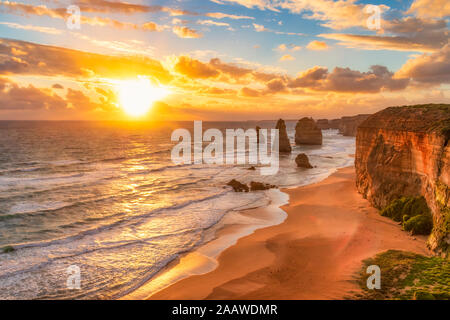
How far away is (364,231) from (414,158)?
231 inches

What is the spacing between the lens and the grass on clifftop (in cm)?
913

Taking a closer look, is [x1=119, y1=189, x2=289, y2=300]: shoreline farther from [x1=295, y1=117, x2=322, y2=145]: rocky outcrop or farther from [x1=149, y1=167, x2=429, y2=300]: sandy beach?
[x1=295, y1=117, x2=322, y2=145]: rocky outcrop

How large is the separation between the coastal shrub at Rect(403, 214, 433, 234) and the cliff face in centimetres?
65

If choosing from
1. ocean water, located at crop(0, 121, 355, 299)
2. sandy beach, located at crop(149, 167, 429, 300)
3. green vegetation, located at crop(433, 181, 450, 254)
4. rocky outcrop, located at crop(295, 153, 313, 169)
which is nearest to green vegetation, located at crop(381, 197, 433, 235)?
sandy beach, located at crop(149, 167, 429, 300)

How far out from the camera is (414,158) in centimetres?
1773

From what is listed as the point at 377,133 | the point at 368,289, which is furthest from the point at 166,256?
the point at 377,133

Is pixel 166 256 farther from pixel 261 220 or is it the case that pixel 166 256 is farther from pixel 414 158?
pixel 414 158

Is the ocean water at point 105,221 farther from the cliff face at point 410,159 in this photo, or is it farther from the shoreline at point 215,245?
the cliff face at point 410,159

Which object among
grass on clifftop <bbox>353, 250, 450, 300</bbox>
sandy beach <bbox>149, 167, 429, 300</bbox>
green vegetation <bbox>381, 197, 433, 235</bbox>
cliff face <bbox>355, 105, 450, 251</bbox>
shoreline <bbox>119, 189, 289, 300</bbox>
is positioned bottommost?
shoreline <bbox>119, 189, 289, 300</bbox>

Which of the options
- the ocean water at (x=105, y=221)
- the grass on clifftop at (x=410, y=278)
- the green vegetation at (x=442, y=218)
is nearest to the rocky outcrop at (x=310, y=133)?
the ocean water at (x=105, y=221)

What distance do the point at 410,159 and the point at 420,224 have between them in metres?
4.74

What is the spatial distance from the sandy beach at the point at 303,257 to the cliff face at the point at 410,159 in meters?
1.80

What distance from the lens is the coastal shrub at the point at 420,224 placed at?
1541 cm
